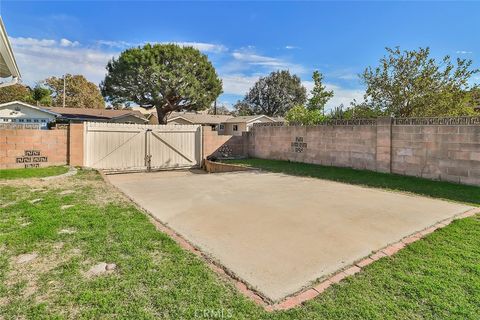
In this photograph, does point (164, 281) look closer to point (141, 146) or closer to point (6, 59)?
point (6, 59)

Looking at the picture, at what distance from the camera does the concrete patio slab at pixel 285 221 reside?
122 inches

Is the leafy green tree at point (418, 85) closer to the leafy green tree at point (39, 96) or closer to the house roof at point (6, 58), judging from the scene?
the house roof at point (6, 58)

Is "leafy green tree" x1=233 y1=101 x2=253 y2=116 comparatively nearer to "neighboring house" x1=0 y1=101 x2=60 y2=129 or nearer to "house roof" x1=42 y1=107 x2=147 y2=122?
"house roof" x1=42 y1=107 x2=147 y2=122

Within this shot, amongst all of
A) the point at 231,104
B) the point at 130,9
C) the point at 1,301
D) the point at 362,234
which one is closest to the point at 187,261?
the point at 1,301

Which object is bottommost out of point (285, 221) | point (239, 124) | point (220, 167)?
point (285, 221)

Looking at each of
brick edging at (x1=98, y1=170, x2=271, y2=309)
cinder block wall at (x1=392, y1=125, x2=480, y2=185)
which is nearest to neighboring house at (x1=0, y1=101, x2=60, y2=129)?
brick edging at (x1=98, y1=170, x2=271, y2=309)

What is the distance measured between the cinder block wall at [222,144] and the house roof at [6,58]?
7963 millimetres

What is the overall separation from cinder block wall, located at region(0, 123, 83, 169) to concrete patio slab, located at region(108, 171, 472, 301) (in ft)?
13.1

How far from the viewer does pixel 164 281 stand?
2688 millimetres

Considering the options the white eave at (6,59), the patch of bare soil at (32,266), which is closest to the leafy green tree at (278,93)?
the white eave at (6,59)

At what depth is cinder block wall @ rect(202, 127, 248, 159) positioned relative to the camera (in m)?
14.1

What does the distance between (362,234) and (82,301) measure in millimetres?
3502

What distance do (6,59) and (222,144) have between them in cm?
988

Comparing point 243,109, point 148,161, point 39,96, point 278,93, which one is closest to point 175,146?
point 148,161
